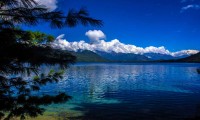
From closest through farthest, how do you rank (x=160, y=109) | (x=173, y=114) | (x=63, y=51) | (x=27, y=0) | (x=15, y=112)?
(x=27, y=0)
(x=63, y=51)
(x=15, y=112)
(x=173, y=114)
(x=160, y=109)

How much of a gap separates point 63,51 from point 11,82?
2.62 metres

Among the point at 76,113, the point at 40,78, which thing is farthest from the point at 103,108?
the point at 40,78

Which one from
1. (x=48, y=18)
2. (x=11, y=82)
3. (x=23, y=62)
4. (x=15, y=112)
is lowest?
(x=15, y=112)

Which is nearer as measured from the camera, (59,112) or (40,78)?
(40,78)

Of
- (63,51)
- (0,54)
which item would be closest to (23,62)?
(0,54)

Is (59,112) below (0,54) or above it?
below

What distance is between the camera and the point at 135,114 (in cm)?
2914

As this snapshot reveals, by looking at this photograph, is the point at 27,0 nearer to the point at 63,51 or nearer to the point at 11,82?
the point at 63,51

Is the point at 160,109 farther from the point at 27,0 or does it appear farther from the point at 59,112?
the point at 27,0

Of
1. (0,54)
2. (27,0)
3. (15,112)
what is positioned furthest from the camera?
(15,112)

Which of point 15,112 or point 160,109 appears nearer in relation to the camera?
point 15,112

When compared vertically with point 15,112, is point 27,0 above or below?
above

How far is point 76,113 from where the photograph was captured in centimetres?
2967

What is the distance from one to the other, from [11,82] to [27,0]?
3433mm
